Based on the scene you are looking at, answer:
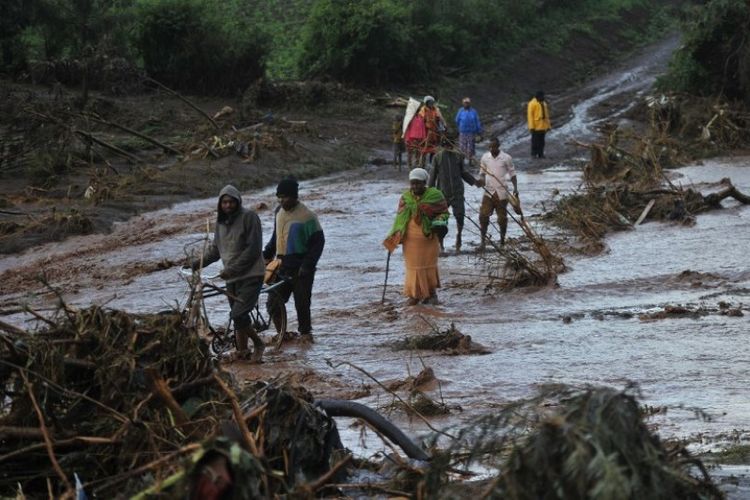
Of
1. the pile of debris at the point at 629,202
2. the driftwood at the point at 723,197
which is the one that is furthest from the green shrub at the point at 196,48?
the driftwood at the point at 723,197

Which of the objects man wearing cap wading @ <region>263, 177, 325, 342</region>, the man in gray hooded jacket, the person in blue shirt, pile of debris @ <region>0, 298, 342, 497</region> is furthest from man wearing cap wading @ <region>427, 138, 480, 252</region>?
pile of debris @ <region>0, 298, 342, 497</region>

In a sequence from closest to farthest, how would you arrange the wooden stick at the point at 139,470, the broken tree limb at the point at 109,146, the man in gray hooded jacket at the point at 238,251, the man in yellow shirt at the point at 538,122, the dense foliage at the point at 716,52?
Result: the wooden stick at the point at 139,470, the man in gray hooded jacket at the point at 238,251, the broken tree limb at the point at 109,146, the man in yellow shirt at the point at 538,122, the dense foliage at the point at 716,52

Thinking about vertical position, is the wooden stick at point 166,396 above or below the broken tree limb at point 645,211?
above

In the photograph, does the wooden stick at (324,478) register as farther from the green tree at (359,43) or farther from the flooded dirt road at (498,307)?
the green tree at (359,43)

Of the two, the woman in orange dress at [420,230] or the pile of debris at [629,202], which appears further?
the pile of debris at [629,202]

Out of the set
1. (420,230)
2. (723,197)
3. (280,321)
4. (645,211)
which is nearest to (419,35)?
(723,197)

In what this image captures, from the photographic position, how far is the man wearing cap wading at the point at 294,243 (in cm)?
1229

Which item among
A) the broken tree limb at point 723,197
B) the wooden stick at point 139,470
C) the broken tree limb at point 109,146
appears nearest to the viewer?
the wooden stick at point 139,470

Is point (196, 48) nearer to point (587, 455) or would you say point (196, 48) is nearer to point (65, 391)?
point (65, 391)

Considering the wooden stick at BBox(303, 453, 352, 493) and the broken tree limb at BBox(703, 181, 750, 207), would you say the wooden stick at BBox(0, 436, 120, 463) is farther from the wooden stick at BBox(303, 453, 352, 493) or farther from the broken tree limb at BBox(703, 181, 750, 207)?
the broken tree limb at BBox(703, 181, 750, 207)

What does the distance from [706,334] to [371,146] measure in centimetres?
2121

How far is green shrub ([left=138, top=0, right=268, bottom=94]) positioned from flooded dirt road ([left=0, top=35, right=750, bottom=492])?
45.6 feet

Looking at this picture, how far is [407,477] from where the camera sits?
639 cm

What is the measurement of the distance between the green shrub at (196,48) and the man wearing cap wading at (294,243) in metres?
24.9
